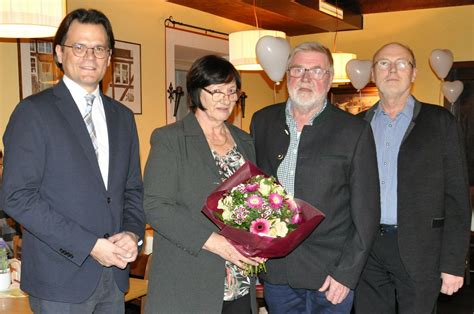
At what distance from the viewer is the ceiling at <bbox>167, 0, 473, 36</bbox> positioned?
638 centimetres

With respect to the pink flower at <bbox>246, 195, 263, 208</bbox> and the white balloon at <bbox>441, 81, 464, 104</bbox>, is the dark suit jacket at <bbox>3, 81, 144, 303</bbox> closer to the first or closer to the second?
the pink flower at <bbox>246, 195, 263, 208</bbox>

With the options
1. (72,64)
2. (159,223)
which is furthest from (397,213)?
(72,64)

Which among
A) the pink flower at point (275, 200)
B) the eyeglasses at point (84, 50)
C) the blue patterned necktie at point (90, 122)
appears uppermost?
the eyeglasses at point (84, 50)

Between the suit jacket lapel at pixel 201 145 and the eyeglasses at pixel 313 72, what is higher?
the eyeglasses at pixel 313 72

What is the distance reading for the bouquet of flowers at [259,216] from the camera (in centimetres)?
201

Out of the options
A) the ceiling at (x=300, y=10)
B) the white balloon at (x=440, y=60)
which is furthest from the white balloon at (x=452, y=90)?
the ceiling at (x=300, y=10)

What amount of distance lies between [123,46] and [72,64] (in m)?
3.80

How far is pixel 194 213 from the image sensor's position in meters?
2.22

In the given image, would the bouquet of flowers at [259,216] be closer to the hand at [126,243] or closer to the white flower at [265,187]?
the white flower at [265,187]

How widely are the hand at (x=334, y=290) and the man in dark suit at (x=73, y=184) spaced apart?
2.73 ft

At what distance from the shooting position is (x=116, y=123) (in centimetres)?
221

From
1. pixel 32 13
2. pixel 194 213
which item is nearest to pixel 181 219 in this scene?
pixel 194 213

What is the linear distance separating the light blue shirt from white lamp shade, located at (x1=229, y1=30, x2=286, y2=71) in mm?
2373

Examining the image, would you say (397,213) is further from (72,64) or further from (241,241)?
(72,64)
